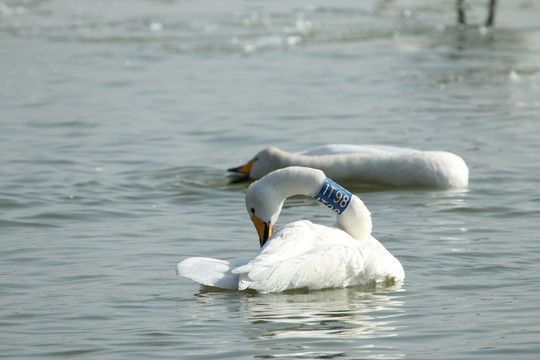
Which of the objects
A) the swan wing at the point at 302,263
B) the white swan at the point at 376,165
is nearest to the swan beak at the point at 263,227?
the swan wing at the point at 302,263

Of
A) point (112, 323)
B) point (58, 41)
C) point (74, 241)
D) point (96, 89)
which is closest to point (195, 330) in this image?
point (112, 323)

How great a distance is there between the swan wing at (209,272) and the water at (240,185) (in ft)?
0.56

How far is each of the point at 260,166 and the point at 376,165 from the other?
123cm

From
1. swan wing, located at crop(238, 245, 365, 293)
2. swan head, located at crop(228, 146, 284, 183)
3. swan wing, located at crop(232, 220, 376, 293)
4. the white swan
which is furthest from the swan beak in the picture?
swan head, located at crop(228, 146, 284, 183)

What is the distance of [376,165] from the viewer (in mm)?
10352

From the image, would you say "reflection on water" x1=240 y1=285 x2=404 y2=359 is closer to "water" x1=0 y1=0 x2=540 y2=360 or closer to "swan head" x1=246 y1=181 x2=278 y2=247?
"water" x1=0 y1=0 x2=540 y2=360

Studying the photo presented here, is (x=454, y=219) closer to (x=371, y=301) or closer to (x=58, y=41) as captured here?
(x=371, y=301)

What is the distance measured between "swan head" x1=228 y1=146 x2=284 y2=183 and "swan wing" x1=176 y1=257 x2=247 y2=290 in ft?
13.8

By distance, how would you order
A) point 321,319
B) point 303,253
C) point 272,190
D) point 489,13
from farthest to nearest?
point 489,13, point 272,190, point 303,253, point 321,319

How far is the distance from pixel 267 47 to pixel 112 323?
16195 millimetres

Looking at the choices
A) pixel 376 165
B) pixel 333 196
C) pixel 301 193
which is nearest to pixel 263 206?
pixel 301 193

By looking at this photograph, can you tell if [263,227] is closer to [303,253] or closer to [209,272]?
[303,253]

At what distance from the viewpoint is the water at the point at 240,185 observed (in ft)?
19.1

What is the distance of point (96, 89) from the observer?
16.7m
